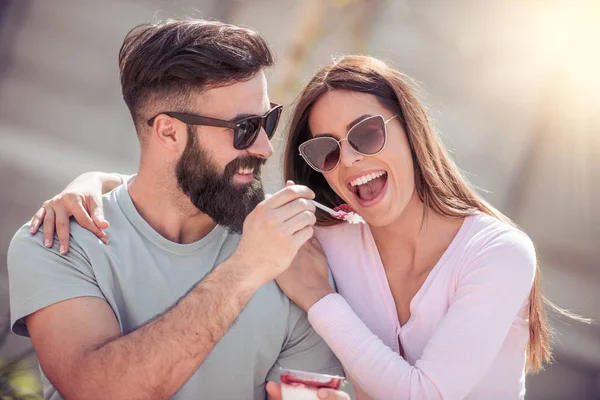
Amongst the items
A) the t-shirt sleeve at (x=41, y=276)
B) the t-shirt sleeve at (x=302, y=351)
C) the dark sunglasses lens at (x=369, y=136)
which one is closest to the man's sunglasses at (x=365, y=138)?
the dark sunglasses lens at (x=369, y=136)

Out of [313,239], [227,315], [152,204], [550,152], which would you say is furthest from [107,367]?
[550,152]

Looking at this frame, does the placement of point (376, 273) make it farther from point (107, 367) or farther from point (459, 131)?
point (459, 131)

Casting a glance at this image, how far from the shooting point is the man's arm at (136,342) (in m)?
1.81

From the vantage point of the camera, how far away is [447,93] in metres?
3.79

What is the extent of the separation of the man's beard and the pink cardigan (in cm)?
40

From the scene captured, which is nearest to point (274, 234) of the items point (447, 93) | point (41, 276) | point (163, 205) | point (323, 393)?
point (323, 393)

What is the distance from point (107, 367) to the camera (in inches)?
70.9

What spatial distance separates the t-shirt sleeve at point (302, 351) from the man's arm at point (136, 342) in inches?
17.9

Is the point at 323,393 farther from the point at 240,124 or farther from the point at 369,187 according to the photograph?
the point at 240,124

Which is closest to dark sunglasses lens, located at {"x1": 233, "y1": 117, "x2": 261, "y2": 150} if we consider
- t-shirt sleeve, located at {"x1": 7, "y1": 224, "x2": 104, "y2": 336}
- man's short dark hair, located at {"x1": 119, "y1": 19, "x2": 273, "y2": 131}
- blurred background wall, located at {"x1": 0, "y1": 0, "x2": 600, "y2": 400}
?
man's short dark hair, located at {"x1": 119, "y1": 19, "x2": 273, "y2": 131}

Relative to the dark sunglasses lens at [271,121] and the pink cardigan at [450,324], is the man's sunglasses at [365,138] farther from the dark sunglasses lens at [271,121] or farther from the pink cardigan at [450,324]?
the pink cardigan at [450,324]

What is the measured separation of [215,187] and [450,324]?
0.86 metres

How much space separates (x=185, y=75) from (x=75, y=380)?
39.5 inches

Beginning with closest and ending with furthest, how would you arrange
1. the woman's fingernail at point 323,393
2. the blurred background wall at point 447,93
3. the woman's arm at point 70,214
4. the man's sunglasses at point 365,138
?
the woman's fingernail at point 323,393 → the woman's arm at point 70,214 → the man's sunglasses at point 365,138 → the blurred background wall at point 447,93
